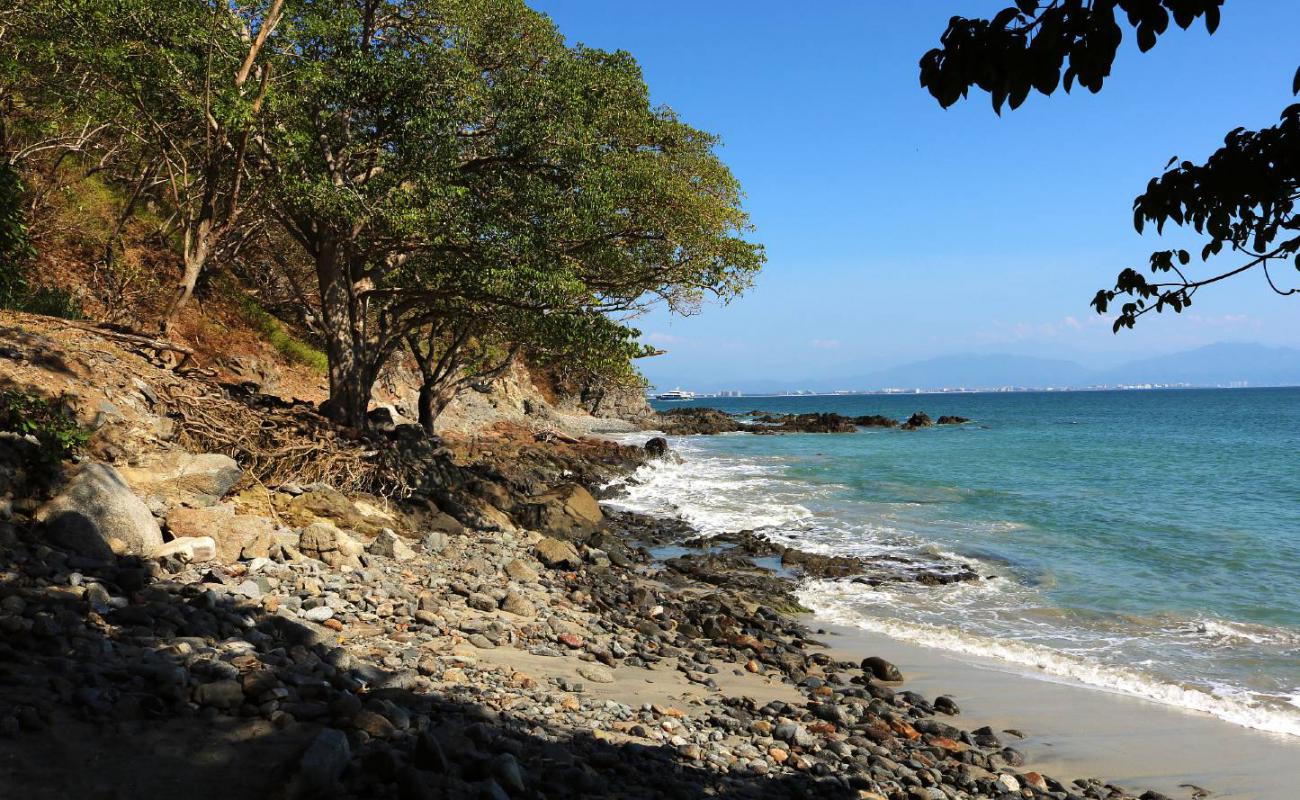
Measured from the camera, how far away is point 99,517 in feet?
23.9

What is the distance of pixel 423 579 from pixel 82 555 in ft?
12.7

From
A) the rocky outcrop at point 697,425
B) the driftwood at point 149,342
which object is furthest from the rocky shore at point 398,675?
the rocky outcrop at point 697,425

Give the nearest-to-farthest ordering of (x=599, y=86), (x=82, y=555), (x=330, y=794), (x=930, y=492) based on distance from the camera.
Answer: (x=330, y=794) < (x=82, y=555) < (x=599, y=86) < (x=930, y=492)

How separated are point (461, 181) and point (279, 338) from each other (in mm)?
16061

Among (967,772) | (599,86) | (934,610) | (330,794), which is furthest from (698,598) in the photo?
(599,86)

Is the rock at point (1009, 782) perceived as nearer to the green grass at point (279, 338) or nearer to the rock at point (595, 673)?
the rock at point (595, 673)

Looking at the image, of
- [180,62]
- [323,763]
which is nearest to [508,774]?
[323,763]

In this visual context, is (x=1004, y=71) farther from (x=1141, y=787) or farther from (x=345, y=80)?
(x=345, y=80)

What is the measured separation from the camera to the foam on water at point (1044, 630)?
9836mm

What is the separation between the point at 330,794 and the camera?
381cm

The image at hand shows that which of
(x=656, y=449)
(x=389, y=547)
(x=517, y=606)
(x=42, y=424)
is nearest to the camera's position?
(x=42, y=424)

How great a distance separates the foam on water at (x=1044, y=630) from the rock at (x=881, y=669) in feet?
6.46

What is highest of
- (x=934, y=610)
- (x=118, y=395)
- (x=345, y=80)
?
(x=345, y=80)

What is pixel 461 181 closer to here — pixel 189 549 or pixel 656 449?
pixel 189 549
